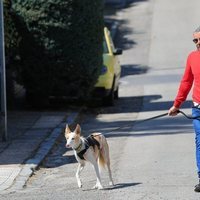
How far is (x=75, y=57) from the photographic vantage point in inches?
664

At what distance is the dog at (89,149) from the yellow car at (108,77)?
357 inches

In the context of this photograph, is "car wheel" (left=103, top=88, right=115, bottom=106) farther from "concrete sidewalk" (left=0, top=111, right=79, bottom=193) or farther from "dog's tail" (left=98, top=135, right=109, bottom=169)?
"dog's tail" (left=98, top=135, right=109, bottom=169)

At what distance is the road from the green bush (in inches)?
42.0

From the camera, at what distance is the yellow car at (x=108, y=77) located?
1861cm

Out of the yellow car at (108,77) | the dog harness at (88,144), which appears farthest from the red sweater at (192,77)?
the yellow car at (108,77)

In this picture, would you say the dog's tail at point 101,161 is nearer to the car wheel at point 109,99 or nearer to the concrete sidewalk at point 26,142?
the concrete sidewalk at point 26,142

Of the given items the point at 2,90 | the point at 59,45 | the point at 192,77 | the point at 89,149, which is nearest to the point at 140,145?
the point at 2,90

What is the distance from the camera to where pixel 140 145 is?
1295 cm

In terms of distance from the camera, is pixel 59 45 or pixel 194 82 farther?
pixel 59 45

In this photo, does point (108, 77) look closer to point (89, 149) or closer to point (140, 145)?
point (140, 145)

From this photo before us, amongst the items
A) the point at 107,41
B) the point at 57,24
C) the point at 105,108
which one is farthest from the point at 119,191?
the point at 107,41

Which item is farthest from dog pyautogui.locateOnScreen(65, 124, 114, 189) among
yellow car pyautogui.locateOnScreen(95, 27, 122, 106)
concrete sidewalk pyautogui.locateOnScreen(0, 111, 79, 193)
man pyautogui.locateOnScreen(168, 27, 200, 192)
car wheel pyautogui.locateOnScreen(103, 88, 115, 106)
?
car wheel pyautogui.locateOnScreen(103, 88, 115, 106)

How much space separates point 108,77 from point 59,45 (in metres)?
2.43

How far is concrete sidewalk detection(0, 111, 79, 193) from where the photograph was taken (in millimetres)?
10445
